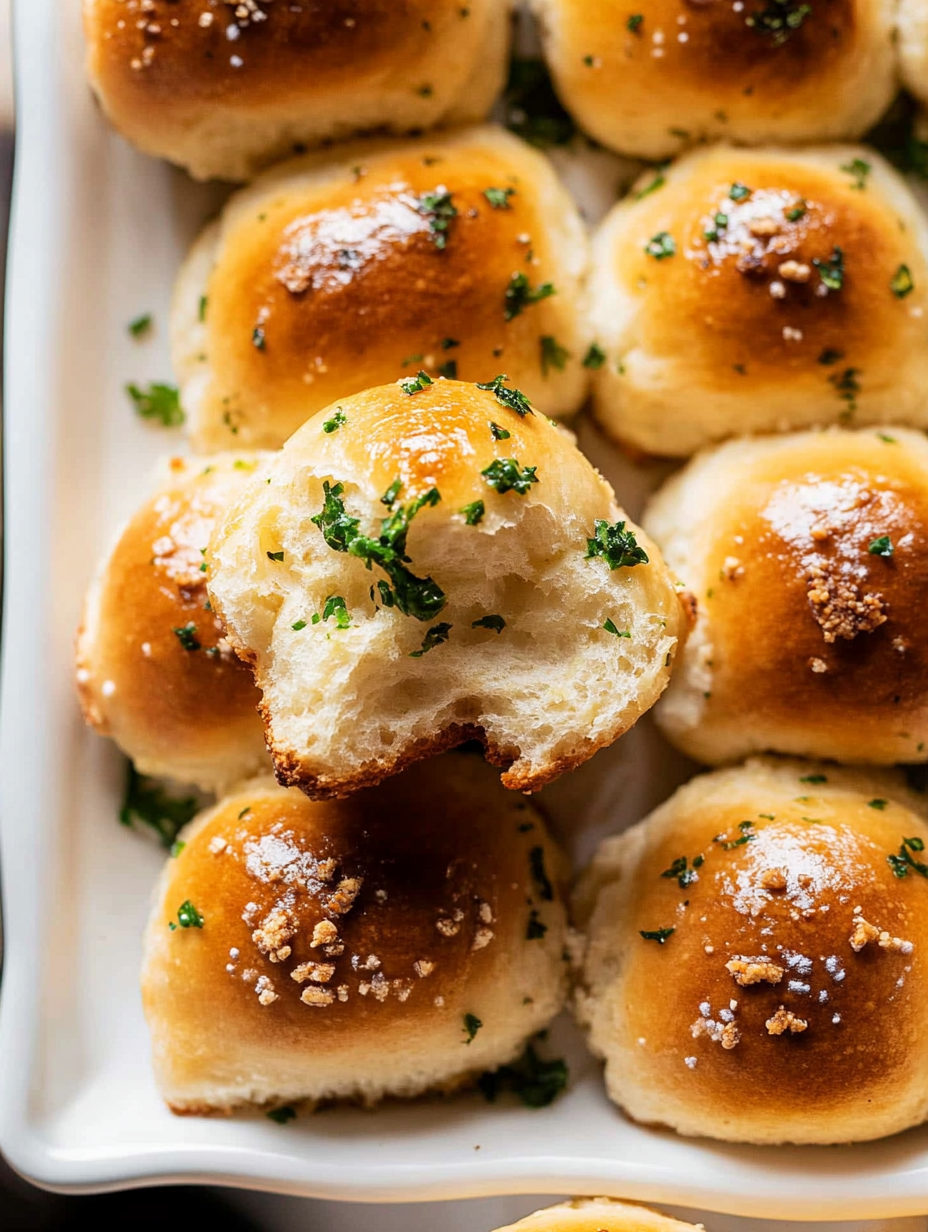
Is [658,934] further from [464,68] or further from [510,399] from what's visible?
[464,68]

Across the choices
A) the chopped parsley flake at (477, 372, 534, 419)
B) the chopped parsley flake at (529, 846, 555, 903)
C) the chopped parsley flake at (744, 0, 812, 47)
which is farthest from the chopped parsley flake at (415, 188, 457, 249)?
the chopped parsley flake at (529, 846, 555, 903)

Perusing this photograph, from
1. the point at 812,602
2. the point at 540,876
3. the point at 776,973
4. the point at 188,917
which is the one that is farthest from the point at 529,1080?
the point at 812,602

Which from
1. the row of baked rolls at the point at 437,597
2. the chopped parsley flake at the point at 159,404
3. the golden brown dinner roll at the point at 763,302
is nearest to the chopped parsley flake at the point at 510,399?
the row of baked rolls at the point at 437,597

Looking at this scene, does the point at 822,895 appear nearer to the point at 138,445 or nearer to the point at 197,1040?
the point at 197,1040

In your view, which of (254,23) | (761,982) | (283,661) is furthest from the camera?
(254,23)

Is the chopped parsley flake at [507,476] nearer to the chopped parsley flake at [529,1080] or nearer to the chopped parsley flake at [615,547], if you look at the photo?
the chopped parsley flake at [615,547]

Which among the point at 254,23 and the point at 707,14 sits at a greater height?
the point at 254,23

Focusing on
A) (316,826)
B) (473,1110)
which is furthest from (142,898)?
(473,1110)
